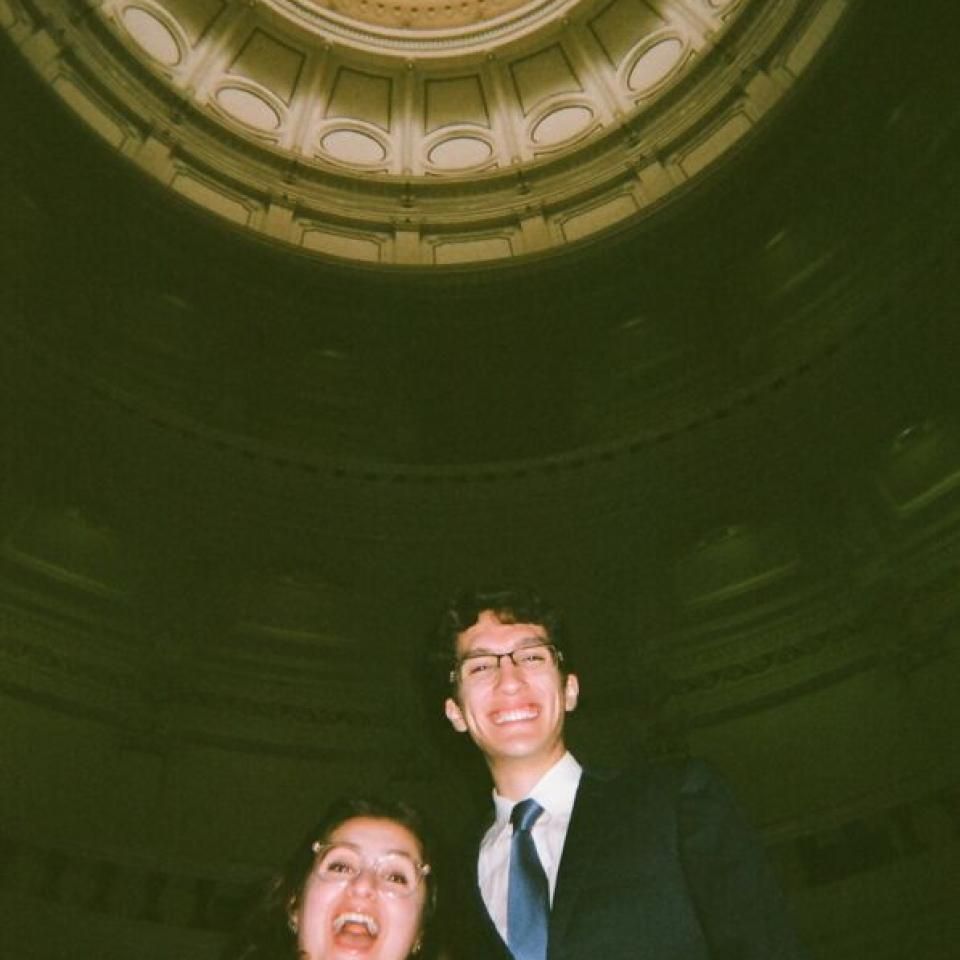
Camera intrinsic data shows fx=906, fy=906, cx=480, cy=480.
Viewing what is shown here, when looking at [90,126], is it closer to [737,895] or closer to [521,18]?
[521,18]

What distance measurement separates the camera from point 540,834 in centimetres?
334

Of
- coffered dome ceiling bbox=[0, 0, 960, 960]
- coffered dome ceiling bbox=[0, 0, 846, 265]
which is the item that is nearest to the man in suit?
coffered dome ceiling bbox=[0, 0, 960, 960]

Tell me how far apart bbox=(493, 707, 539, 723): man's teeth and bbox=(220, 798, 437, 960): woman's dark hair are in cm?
63

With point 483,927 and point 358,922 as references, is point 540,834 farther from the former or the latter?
point 358,922

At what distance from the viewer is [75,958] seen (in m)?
10.5

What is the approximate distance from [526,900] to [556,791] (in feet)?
1.49

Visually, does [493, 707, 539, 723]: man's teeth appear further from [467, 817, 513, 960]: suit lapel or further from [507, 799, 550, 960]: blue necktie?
[467, 817, 513, 960]: suit lapel

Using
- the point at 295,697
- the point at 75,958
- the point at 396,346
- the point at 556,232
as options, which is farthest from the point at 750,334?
the point at 75,958

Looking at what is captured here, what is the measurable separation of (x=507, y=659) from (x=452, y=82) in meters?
22.0

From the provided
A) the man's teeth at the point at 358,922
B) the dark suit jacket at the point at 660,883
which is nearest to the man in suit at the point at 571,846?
the dark suit jacket at the point at 660,883

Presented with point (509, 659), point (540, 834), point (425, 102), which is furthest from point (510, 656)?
point (425, 102)

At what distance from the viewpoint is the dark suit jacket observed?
2787mm

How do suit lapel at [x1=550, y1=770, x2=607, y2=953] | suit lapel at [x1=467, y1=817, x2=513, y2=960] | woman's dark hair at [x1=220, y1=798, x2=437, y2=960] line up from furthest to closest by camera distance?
woman's dark hair at [x1=220, y1=798, x2=437, y2=960]
suit lapel at [x1=467, y1=817, x2=513, y2=960]
suit lapel at [x1=550, y1=770, x2=607, y2=953]

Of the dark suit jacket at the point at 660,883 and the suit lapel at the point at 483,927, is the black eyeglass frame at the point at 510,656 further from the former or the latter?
the suit lapel at the point at 483,927
